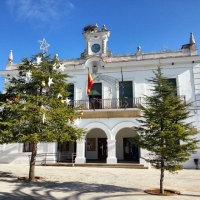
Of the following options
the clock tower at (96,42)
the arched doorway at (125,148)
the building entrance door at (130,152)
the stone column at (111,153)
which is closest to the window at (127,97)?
the arched doorway at (125,148)

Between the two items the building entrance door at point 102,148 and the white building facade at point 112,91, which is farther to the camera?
the building entrance door at point 102,148

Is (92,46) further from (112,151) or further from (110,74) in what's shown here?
(112,151)

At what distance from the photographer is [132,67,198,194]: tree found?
25.7 ft

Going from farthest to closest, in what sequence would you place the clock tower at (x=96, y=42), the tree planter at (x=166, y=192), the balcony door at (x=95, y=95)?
the clock tower at (x=96, y=42), the balcony door at (x=95, y=95), the tree planter at (x=166, y=192)

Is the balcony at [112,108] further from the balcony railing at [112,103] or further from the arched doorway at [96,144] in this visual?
the arched doorway at [96,144]

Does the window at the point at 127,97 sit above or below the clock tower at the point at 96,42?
below

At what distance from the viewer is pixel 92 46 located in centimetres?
1958

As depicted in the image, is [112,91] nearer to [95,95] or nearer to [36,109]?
[95,95]

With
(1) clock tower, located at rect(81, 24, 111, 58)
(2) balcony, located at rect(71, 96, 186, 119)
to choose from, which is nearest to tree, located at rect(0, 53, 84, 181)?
(2) balcony, located at rect(71, 96, 186, 119)

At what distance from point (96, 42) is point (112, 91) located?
4670 mm

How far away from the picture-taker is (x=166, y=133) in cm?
784

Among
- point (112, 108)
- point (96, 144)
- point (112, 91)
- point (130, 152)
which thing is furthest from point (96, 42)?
point (130, 152)

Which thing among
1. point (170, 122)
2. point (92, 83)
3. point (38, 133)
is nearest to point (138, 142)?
point (170, 122)

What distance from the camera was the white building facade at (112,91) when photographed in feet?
55.5
